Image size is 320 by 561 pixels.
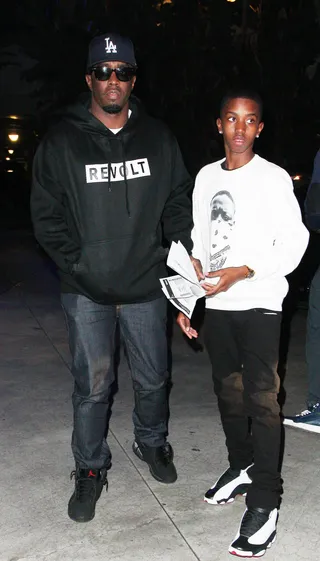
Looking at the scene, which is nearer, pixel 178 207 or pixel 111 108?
pixel 111 108

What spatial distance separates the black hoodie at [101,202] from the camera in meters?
3.13

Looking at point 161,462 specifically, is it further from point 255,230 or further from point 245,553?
point 255,230

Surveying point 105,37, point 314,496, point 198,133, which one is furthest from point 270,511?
point 198,133

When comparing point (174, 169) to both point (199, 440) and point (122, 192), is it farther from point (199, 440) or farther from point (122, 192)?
point (199, 440)

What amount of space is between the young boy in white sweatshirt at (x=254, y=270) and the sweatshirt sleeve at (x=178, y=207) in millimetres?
306

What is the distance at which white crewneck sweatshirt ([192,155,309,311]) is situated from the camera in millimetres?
2871

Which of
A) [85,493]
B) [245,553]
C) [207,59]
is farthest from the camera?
[207,59]

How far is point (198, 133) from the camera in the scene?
504 inches

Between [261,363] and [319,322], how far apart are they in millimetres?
1557

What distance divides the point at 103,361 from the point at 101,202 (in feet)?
2.42

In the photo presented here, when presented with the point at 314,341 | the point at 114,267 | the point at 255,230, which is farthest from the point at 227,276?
the point at 314,341

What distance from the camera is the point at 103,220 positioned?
3156mm

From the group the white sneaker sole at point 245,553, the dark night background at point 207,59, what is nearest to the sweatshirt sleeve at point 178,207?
the white sneaker sole at point 245,553

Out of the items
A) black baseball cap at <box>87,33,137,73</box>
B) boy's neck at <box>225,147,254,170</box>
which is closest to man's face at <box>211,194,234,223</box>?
boy's neck at <box>225,147,254,170</box>
